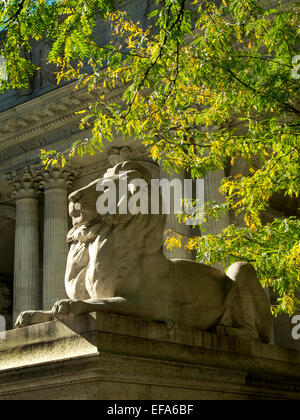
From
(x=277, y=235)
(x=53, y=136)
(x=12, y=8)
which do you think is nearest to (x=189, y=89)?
(x=277, y=235)

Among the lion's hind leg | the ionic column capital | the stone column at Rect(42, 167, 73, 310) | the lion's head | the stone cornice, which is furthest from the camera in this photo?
the ionic column capital

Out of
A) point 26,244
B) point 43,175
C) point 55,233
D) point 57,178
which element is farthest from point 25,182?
point 55,233

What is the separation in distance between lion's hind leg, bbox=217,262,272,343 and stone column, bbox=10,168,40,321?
71.5 ft

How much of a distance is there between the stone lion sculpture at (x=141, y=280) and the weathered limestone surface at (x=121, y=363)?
0.22m

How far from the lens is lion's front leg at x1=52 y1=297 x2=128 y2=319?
528cm

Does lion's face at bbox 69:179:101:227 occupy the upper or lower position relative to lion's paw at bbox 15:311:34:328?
upper

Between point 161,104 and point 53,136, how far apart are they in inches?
787

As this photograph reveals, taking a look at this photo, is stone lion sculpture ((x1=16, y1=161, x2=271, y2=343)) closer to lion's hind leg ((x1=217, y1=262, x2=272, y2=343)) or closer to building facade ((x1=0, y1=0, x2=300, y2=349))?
lion's hind leg ((x1=217, y1=262, x2=272, y2=343))

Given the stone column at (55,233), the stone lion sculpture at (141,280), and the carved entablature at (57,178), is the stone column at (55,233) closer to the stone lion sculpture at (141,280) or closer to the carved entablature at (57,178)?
the carved entablature at (57,178)

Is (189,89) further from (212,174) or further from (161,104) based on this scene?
(212,174)

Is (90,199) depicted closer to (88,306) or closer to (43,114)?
(88,306)

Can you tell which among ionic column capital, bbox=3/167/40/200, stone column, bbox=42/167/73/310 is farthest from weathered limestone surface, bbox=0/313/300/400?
ionic column capital, bbox=3/167/40/200

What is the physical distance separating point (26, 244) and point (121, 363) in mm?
24427

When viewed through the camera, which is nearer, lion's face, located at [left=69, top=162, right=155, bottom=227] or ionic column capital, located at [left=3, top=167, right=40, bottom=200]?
lion's face, located at [left=69, top=162, right=155, bottom=227]
